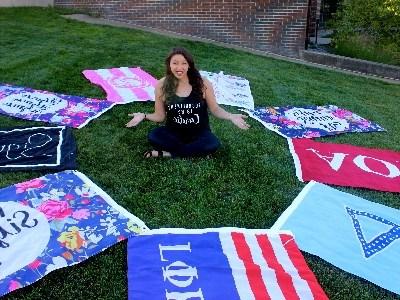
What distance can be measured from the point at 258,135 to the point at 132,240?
7.86 feet

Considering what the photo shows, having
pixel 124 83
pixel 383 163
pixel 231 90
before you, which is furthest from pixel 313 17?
pixel 383 163

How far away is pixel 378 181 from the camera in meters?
4.35

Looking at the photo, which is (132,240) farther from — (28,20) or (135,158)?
(28,20)

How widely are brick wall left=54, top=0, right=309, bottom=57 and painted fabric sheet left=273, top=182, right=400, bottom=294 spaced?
6668mm

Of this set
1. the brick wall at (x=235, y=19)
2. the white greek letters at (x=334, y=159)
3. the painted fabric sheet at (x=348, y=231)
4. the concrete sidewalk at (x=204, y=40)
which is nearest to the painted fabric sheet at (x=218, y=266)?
the painted fabric sheet at (x=348, y=231)

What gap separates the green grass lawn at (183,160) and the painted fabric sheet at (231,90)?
0.50 ft

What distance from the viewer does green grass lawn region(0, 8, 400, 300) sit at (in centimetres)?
296

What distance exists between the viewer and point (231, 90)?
653 centimetres

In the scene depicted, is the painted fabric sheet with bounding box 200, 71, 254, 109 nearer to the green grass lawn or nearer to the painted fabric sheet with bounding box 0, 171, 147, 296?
the green grass lawn

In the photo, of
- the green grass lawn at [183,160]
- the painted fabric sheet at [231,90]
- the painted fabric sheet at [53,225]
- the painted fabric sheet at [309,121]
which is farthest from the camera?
the painted fabric sheet at [231,90]

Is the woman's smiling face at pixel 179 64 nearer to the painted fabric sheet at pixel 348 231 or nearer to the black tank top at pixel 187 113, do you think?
the black tank top at pixel 187 113

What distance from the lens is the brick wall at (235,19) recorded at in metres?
10.1

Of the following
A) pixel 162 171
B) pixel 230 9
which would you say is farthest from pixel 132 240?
pixel 230 9

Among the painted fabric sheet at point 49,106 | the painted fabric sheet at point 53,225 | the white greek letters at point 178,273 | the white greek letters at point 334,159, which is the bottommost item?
the white greek letters at point 334,159
